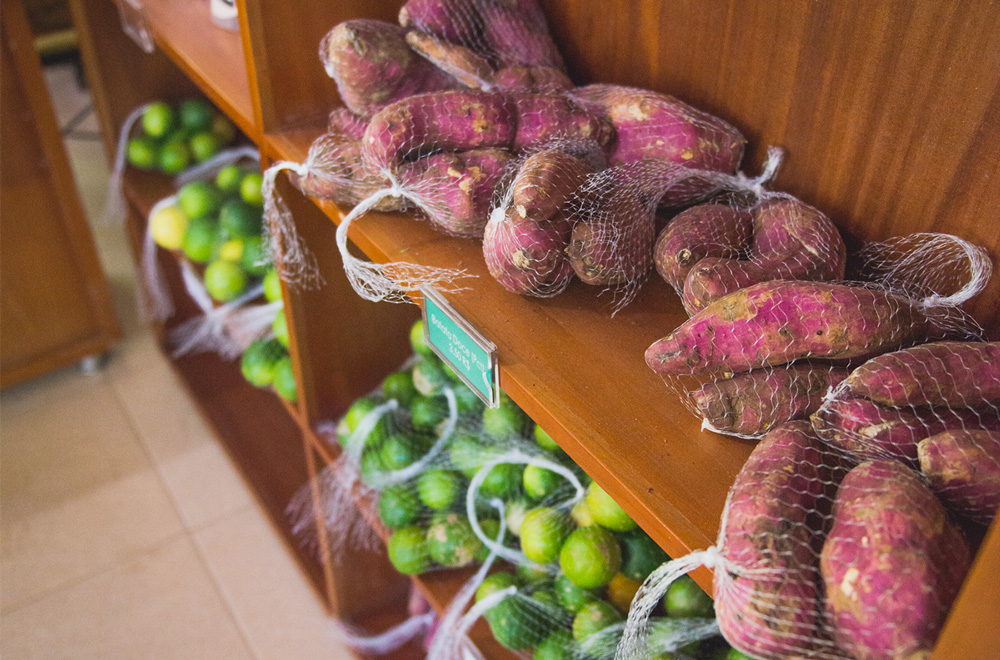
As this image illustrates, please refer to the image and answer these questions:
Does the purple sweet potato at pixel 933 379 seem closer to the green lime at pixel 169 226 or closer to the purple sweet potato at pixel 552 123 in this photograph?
the purple sweet potato at pixel 552 123

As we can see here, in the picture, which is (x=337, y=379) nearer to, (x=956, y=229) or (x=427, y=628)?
(x=427, y=628)

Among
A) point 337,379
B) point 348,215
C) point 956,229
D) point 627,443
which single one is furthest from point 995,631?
point 337,379

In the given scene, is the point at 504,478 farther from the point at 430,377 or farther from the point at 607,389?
the point at 607,389

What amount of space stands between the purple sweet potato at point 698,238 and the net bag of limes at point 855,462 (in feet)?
0.37

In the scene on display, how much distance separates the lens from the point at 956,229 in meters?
0.81

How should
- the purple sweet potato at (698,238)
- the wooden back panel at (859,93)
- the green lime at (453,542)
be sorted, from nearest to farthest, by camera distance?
the wooden back panel at (859,93) → the purple sweet potato at (698,238) → the green lime at (453,542)

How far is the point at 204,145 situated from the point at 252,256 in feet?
1.45

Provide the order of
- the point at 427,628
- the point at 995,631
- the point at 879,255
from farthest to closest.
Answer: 1. the point at 427,628
2. the point at 879,255
3. the point at 995,631

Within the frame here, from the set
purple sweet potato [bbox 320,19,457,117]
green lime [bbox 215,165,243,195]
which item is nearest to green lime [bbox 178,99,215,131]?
green lime [bbox 215,165,243,195]

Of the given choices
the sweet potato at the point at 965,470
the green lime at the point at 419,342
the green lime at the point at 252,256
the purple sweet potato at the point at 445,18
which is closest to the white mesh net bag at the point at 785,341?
the sweet potato at the point at 965,470

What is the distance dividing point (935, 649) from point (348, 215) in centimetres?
79

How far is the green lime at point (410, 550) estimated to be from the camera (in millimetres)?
1336

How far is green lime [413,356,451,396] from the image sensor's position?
139 cm

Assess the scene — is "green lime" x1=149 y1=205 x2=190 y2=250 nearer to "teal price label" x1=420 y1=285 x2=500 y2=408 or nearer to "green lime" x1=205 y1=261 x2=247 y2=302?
"green lime" x1=205 y1=261 x2=247 y2=302
